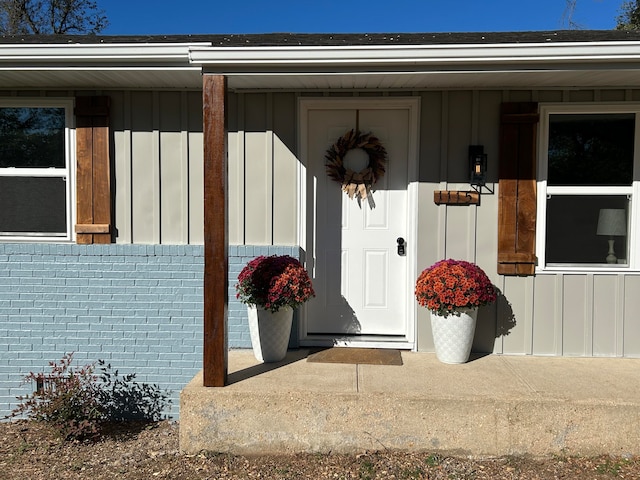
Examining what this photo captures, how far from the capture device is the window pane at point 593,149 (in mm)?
4242

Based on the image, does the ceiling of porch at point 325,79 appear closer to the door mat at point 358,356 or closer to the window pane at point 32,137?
the window pane at point 32,137

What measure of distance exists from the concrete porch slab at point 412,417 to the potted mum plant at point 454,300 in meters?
0.45

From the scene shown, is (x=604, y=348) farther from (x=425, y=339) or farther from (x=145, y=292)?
(x=145, y=292)

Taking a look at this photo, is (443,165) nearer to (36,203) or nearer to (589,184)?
(589,184)

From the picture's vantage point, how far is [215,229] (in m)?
3.47

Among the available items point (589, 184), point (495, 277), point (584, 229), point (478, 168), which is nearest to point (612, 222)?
point (584, 229)

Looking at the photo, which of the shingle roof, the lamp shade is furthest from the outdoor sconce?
the lamp shade

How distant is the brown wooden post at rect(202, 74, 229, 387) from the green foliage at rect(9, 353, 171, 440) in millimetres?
1270

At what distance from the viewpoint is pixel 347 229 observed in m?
4.57

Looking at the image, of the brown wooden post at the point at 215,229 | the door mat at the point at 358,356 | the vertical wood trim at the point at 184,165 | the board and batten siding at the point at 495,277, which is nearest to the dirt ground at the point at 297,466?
the brown wooden post at the point at 215,229

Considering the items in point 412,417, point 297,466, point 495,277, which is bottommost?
point 297,466

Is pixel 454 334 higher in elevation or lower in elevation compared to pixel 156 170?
lower

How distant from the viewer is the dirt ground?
10.6 ft

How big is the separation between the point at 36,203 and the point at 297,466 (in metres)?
3.23
